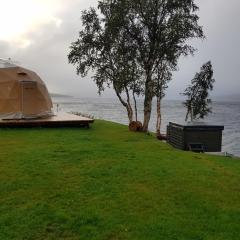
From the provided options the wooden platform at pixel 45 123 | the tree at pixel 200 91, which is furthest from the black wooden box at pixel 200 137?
the tree at pixel 200 91

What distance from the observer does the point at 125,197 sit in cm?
974

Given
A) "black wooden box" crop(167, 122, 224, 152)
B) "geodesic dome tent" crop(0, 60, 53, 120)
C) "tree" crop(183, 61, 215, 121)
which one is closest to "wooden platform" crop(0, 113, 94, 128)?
"geodesic dome tent" crop(0, 60, 53, 120)

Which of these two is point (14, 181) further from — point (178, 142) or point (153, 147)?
point (178, 142)

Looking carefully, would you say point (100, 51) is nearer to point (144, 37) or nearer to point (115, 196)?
point (144, 37)

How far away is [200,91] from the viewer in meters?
44.0

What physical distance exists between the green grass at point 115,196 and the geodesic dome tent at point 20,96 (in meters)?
11.5

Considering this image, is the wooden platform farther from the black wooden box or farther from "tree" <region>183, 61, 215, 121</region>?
"tree" <region>183, 61, 215, 121</region>

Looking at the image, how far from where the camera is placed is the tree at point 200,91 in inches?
1705

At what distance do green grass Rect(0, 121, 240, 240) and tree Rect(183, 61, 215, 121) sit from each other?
27789mm

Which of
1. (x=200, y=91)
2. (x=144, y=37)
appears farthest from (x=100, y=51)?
(x=200, y=91)

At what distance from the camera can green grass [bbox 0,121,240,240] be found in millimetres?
7906

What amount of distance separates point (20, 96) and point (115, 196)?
1945 centimetres

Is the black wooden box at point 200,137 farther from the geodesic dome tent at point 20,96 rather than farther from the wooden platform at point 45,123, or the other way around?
the geodesic dome tent at point 20,96

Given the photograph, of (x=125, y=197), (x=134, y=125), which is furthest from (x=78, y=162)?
(x=134, y=125)
